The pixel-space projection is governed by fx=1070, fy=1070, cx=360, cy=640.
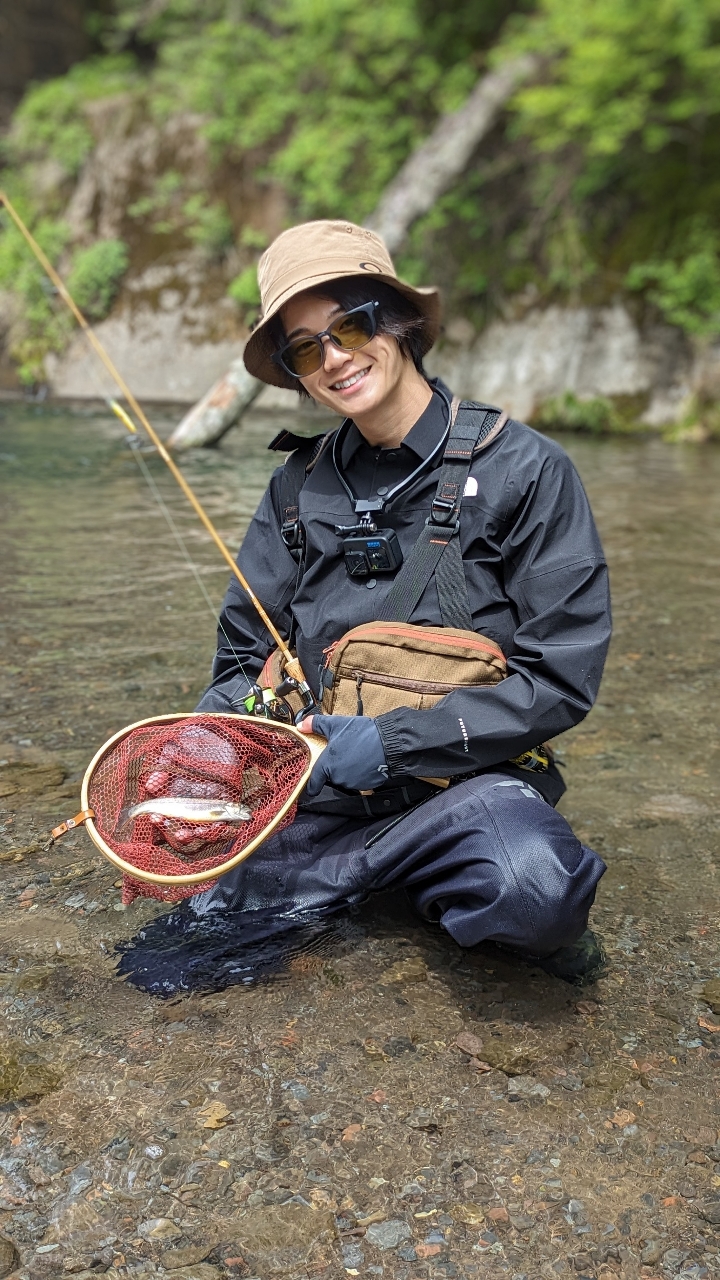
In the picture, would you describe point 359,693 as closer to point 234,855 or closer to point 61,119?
point 234,855

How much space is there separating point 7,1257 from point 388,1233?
653mm

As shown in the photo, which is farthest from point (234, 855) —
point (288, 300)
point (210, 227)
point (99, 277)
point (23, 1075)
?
point (99, 277)

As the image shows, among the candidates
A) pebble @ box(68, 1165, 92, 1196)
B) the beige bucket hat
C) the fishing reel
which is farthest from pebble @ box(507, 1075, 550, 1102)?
the beige bucket hat

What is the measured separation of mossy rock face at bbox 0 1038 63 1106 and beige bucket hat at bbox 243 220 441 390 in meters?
1.81

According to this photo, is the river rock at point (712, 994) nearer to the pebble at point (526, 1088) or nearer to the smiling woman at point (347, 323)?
the pebble at point (526, 1088)

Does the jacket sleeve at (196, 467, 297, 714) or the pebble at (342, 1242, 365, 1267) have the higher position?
the jacket sleeve at (196, 467, 297, 714)

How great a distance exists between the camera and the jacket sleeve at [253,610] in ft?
10.1

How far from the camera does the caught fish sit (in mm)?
2572

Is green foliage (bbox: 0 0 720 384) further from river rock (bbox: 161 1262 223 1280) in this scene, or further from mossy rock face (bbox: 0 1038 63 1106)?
river rock (bbox: 161 1262 223 1280)

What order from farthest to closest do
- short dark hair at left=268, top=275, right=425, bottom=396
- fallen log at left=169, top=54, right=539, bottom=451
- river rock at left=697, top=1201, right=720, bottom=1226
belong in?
fallen log at left=169, top=54, right=539, bottom=451, short dark hair at left=268, top=275, right=425, bottom=396, river rock at left=697, top=1201, right=720, bottom=1226

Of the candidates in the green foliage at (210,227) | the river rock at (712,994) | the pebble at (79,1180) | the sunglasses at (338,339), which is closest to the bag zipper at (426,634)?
the sunglasses at (338,339)

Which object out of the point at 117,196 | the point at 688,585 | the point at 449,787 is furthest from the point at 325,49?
the point at 449,787

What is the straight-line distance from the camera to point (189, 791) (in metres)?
2.67

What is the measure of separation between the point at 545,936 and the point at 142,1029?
95cm
